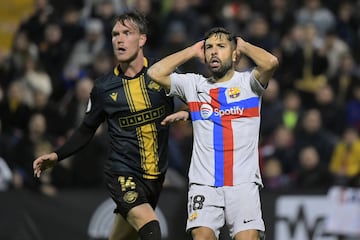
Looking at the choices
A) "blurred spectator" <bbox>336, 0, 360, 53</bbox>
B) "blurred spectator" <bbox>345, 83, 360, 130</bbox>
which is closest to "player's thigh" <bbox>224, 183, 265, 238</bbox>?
"blurred spectator" <bbox>345, 83, 360, 130</bbox>

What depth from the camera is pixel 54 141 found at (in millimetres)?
15297

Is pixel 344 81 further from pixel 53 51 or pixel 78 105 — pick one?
pixel 53 51

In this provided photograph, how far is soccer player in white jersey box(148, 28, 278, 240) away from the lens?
8.94m

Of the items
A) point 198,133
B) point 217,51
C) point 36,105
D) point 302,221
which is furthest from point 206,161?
point 36,105

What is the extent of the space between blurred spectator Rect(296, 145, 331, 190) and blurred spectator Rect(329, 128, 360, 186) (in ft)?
1.16

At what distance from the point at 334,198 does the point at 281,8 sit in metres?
6.03

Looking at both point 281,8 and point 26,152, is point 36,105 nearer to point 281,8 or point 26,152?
point 26,152

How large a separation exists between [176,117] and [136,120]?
70cm

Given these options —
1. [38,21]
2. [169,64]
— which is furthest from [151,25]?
[169,64]

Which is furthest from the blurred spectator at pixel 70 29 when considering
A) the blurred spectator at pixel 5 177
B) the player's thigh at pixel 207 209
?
the player's thigh at pixel 207 209

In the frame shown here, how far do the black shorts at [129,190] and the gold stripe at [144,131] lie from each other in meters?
0.10

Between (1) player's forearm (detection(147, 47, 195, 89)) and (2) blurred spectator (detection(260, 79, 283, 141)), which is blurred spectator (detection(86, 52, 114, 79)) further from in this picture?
(1) player's forearm (detection(147, 47, 195, 89))

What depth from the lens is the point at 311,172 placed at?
49.4ft

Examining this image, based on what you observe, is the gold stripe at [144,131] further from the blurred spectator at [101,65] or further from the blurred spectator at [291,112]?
the blurred spectator at [101,65]
